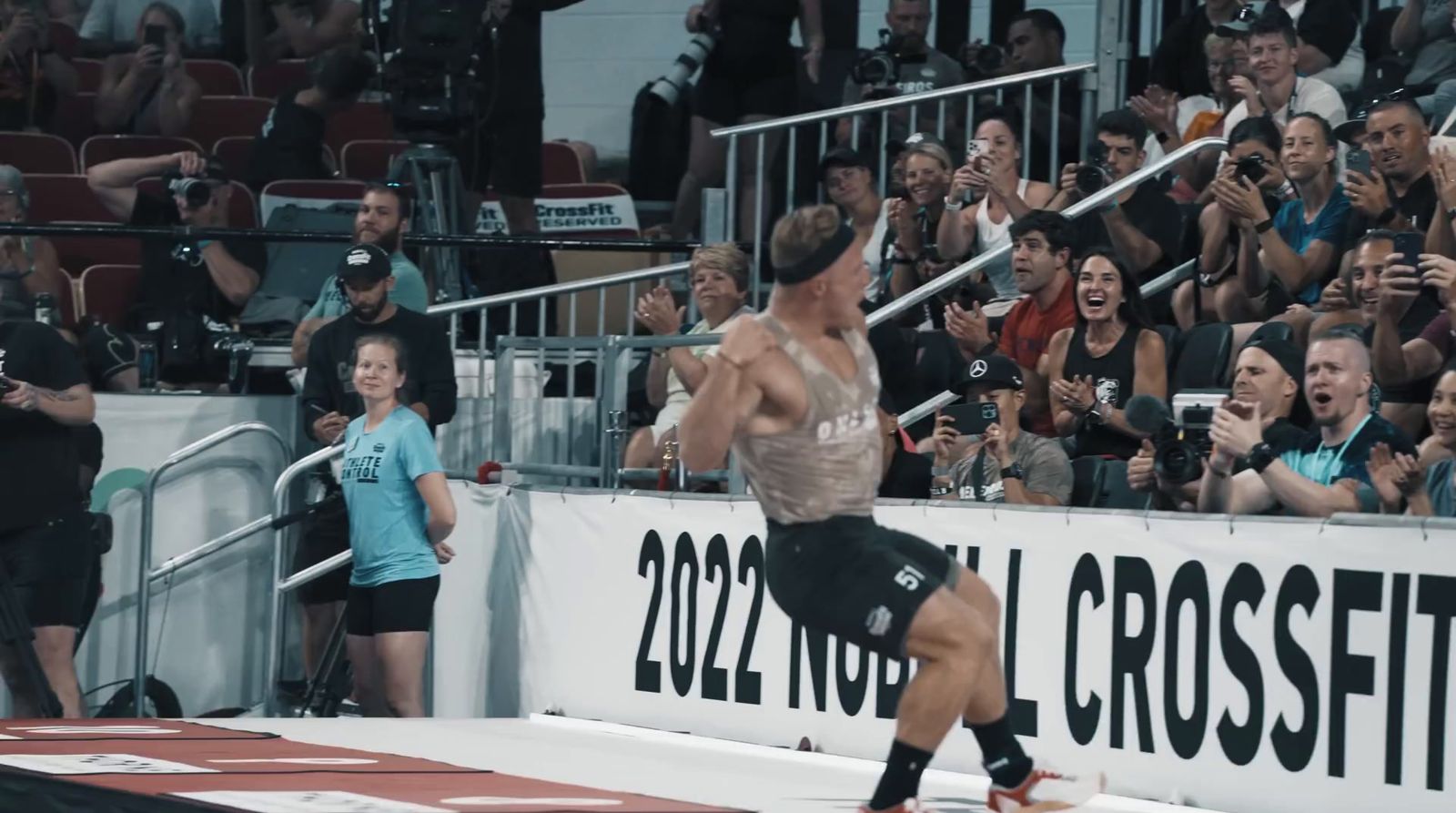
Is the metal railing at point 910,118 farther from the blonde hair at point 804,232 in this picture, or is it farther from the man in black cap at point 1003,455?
the blonde hair at point 804,232

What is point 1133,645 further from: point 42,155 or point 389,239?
point 42,155

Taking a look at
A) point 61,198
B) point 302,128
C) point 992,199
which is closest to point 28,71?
point 61,198

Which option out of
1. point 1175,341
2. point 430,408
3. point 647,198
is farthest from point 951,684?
point 647,198

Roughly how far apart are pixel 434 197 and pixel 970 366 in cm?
408

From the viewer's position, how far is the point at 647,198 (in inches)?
568

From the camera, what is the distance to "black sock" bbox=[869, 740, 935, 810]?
5.61m

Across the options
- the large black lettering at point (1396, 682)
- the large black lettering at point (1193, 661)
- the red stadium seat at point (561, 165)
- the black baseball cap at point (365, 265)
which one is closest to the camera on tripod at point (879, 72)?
the black baseball cap at point (365, 265)

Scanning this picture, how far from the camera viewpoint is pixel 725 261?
9.09m

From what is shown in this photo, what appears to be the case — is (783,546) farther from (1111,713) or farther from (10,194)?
(10,194)

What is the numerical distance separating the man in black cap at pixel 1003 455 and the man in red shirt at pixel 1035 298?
691 mm

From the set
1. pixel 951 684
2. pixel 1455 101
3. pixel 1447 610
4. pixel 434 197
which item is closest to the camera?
pixel 951 684

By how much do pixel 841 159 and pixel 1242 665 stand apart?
171 inches

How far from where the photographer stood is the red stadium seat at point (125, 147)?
1432 cm

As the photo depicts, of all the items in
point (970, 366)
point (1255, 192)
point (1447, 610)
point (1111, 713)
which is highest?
point (1255, 192)
